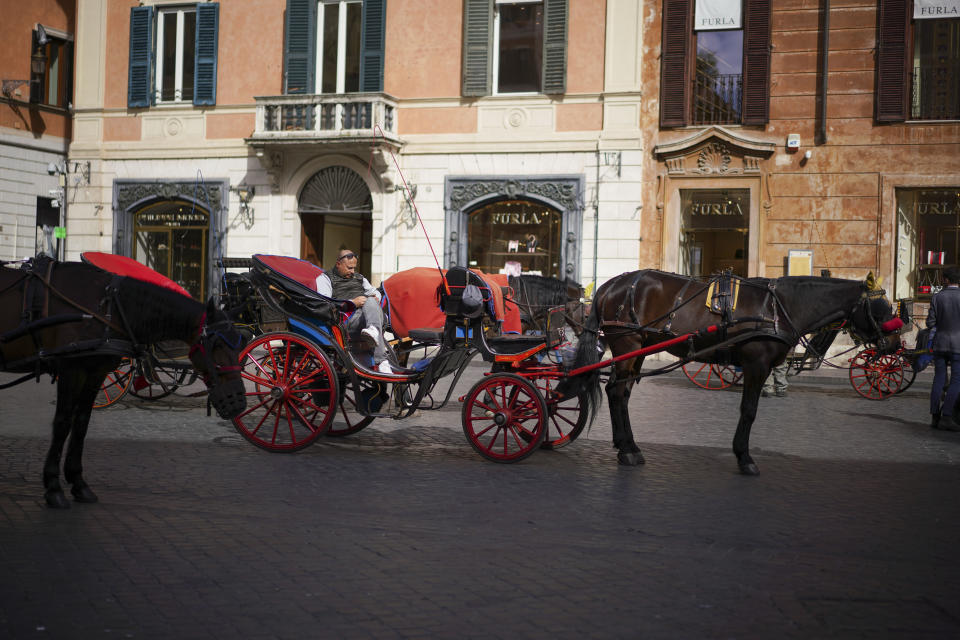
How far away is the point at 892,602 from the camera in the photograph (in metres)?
4.38

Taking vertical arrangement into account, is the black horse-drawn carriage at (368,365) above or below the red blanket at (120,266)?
below

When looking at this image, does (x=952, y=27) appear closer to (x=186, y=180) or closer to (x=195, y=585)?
(x=186, y=180)

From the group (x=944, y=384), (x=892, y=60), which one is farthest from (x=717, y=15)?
(x=944, y=384)

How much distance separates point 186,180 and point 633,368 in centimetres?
1645

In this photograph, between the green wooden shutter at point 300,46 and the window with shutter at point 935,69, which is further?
the green wooden shutter at point 300,46

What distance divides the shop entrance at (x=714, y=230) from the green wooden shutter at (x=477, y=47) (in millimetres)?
4601

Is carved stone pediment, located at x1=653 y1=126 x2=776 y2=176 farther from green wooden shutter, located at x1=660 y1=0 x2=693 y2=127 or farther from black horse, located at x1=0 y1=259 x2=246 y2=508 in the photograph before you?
black horse, located at x1=0 y1=259 x2=246 y2=508

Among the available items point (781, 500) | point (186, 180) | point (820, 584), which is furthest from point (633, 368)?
point (186, 180)

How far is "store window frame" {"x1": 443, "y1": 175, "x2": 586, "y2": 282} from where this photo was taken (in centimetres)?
1981

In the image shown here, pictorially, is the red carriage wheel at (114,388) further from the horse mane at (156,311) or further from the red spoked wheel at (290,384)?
the horse mane at (156,311)

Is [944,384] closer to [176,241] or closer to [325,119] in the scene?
[325,119]

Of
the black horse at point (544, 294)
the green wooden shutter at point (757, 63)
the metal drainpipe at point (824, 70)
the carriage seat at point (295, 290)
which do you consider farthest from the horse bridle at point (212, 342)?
the metal drainpipe at point (824, 70)

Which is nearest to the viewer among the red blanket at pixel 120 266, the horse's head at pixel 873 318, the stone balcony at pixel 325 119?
the red blanket at pixel 120 266

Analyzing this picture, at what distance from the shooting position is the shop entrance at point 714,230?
63.2 feet
